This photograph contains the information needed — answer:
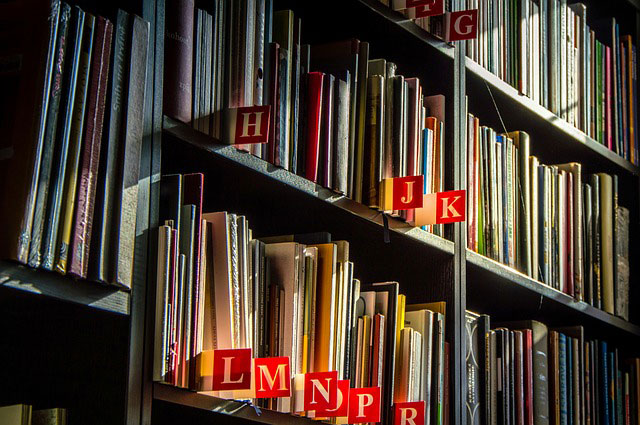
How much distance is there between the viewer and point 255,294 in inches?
62.2

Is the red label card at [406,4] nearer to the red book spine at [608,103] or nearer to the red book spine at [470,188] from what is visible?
the red book spine at [470,188]

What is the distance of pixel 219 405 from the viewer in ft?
4.80

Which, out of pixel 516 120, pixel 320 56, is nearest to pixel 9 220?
pixel 320 56

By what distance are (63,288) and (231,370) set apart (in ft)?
0.98

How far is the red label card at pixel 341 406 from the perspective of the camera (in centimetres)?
164

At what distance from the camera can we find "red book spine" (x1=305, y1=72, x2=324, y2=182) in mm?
1718

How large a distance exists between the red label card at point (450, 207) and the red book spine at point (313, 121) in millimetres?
301

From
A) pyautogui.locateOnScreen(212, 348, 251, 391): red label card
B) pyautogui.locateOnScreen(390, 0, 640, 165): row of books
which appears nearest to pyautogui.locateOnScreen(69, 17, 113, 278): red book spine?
pyautogui.locateOnScreen(212, 348, 251, 391): red label card

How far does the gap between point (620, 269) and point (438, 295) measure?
811 mm

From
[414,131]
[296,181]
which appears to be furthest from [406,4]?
[296,181]

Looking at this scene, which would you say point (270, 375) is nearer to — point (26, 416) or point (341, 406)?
point (341, 406)

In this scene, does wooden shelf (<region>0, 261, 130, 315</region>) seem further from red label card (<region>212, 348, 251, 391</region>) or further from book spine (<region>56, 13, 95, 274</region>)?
red label card (<region>212, 348, 251, 391</region>)

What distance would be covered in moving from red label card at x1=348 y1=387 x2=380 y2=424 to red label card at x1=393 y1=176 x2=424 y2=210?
1.06 feet

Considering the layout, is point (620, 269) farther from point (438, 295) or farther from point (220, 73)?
point (220, 73)
